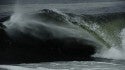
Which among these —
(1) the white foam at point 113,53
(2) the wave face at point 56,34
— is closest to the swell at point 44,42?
(2) the wave face at point 56,34

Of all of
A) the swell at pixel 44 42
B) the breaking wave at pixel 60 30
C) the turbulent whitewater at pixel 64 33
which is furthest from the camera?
the breaking wave at pixel 60 30

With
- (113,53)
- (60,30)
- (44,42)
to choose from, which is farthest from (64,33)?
(113,53)

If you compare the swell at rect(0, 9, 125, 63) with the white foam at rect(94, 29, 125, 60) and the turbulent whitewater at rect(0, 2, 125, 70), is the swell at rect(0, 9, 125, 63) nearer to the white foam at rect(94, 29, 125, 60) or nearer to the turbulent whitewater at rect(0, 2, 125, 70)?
the turbulent whitewater at rect(0, 2, 125, 70)

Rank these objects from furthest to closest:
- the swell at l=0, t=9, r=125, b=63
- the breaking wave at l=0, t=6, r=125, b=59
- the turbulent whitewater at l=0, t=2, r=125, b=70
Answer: the breaking wave at l=0, t=6, r=125, b=59 < the swell at l=0, t=9, r=125, b=63 < the turbulent whitewater at l=0, t=2, r=125, b=70

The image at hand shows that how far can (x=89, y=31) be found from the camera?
45.5 feet

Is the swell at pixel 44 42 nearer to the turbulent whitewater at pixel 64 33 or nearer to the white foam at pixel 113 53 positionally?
the turbulent whitewater at pixel 64 33

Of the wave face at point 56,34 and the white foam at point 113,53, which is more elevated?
the wave face at point 56,34

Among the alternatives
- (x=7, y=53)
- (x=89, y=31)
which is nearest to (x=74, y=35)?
(x=89, y=31)

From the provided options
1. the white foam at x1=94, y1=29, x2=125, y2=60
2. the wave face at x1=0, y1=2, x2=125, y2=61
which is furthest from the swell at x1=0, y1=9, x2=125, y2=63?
the white foam at x1=94, y1=29, x2=125, y2=60

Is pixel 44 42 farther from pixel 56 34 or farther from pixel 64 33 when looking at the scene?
pixel 64 33

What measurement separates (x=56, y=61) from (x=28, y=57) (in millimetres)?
971

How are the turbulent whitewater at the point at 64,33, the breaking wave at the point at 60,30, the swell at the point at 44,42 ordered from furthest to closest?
the breaking wave at the point at 60,30, the swell at the point at 44,42, the turbulent whitewater at the point at 64,33

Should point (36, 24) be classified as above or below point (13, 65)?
above

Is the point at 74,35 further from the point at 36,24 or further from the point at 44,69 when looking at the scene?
the point at 44,69
